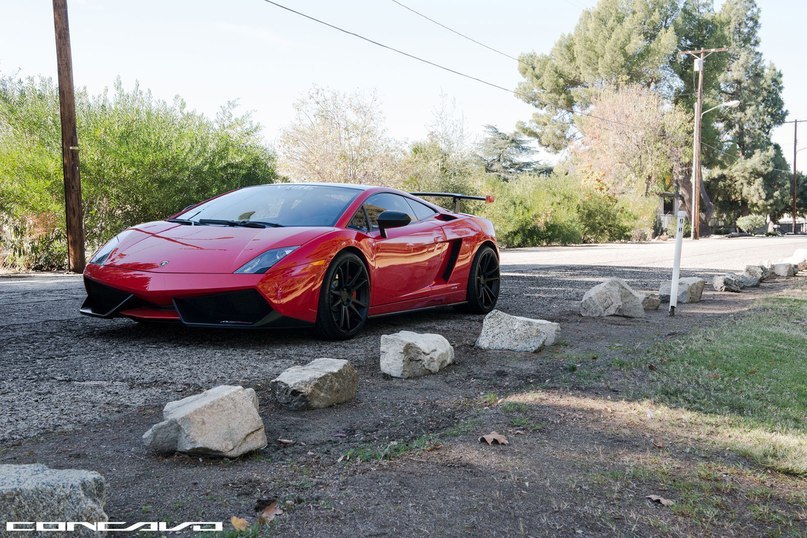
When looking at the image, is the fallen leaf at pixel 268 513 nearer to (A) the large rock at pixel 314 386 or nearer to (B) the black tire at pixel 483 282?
(A) the large rock at pixel 314 386

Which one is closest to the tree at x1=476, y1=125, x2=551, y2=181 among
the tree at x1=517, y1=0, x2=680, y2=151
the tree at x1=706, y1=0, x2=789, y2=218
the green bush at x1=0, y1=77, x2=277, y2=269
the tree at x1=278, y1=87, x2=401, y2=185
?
the tree at x1=517, y1=0, x2=680, y2=151

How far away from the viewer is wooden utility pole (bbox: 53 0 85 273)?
1158 centimetres

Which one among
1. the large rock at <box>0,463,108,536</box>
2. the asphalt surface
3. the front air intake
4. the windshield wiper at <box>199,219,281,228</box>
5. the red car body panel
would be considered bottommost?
the asphalt surface

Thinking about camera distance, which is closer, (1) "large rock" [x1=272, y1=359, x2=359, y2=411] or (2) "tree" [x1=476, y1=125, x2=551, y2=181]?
→ (1) "large rock" [x1=272, y1=359, x2=359, y2=411]

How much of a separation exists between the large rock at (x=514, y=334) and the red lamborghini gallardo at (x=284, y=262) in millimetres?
983

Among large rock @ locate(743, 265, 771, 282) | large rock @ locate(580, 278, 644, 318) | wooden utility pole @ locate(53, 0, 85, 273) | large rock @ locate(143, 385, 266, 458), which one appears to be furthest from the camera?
wooden utility pole @ locate(53, 0, 85, 273)

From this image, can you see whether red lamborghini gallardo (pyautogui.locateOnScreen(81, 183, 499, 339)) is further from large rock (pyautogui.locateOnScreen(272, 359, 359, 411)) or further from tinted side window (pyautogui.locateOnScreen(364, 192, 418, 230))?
large rock (pyautogui.locateOnScreen(272, 359, 359, 411))

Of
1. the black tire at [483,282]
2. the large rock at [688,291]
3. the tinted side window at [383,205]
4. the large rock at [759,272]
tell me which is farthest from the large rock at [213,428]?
the large rock at [759,272]

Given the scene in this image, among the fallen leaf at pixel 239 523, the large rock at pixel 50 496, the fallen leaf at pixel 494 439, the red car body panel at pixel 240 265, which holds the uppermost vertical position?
the red car body panel at pixel 240 265

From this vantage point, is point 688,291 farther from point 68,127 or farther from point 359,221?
point 68,127

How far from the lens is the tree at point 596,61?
152ft

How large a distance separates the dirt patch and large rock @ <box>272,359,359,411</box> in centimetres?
6

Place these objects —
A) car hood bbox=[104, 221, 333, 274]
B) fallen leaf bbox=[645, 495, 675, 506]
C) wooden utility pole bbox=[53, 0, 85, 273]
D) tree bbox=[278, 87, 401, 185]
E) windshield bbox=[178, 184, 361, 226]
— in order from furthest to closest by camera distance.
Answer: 1. tree bbox=[278, 87, 401, 185]
2. wooden utility pole bbox=[53, 0, 85, 273]
3. windshield bbox=[178, 184, 361, 226]
4. car hood bbox=[104, 221, 333, 274]
5. fallen leaf bbox=[645, 495, 675, 506]

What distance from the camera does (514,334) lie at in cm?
533
